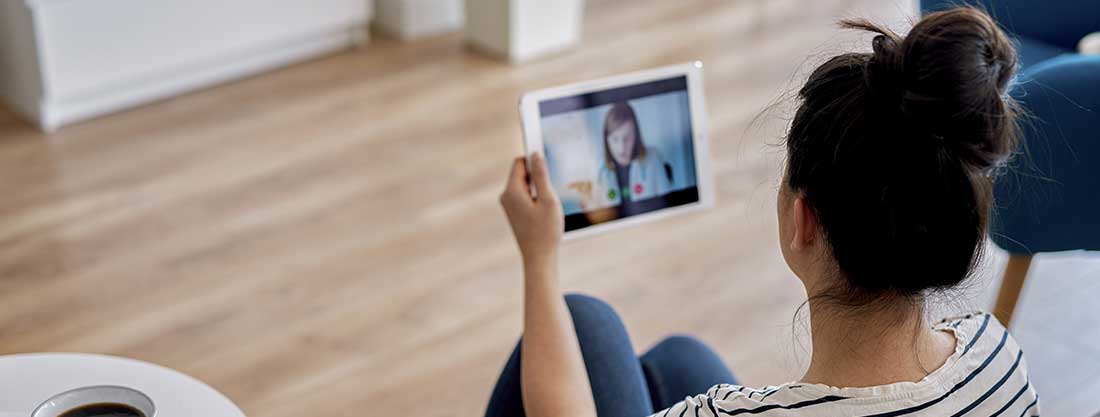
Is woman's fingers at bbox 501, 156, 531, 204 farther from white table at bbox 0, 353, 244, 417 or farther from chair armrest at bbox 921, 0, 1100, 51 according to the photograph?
chair armrest at bbox 921, 0, 1100, 51

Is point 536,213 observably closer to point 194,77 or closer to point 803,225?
point 803,225

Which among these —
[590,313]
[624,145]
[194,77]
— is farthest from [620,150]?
[194,77]

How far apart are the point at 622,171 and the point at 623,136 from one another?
0.04m

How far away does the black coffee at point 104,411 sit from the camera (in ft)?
3.50

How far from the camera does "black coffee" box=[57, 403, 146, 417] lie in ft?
3.50

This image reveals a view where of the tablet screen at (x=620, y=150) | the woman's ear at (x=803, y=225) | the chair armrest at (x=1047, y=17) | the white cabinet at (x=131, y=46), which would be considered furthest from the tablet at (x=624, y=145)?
the white cabinet at (x=131, y=46)

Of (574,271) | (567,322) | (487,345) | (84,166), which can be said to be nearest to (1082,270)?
(574,271)

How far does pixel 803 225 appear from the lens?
3.19 ft

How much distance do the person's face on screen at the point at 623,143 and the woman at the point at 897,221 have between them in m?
0.41

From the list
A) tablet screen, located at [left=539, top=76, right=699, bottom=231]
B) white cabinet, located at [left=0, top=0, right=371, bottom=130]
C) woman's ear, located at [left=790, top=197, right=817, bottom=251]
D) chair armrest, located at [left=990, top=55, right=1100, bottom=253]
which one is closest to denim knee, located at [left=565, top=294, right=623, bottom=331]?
tablet screen, located at [left=539, top=76, right=699, bottom=231]

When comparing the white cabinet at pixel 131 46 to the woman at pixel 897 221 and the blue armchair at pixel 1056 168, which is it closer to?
the blue armchair at pixel 1056 168

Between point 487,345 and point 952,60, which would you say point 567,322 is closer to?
→ point 952,60

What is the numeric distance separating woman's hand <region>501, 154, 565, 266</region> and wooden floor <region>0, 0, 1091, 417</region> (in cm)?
69

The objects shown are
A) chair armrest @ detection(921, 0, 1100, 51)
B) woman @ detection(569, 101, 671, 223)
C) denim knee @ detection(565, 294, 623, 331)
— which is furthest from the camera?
chair armrest @ detection(921, 0, 1100, 51)
